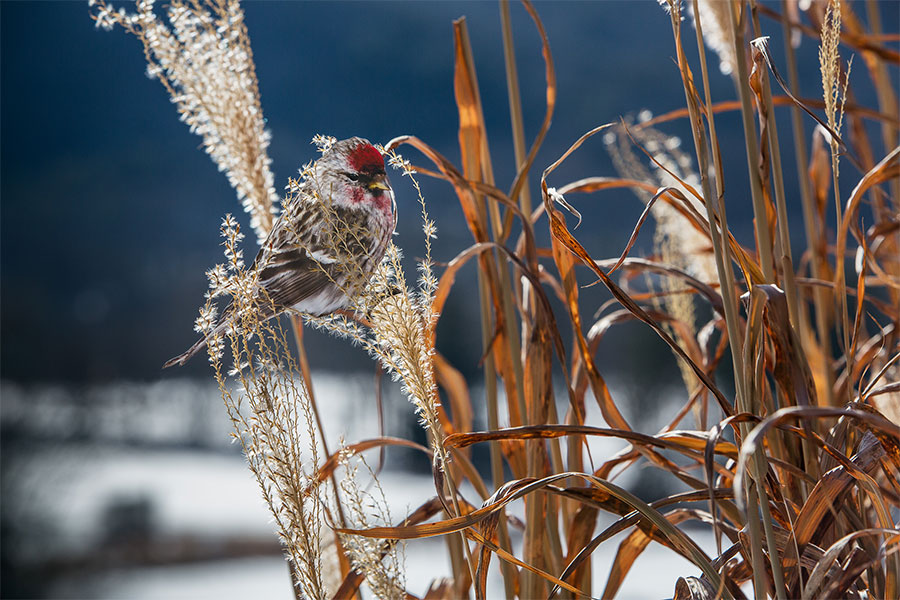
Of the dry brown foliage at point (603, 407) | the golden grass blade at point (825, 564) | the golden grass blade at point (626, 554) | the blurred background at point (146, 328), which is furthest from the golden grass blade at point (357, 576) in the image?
the blurred background at point (146, 328)

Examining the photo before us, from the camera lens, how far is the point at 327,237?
0.31 meters

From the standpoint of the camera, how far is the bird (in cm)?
31

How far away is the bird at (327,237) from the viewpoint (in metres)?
0.31

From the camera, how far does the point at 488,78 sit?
1428 millimetres

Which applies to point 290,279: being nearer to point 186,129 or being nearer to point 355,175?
point 355,175

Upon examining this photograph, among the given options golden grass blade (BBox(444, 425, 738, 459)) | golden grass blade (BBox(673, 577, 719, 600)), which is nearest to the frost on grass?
golden grass blade (BBox(444, 425, 738, 459))

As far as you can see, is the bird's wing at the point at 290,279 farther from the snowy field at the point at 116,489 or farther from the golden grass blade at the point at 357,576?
the snowy field at the point at 116,489

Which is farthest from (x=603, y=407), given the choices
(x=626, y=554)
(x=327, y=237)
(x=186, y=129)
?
(x=186, y=129)

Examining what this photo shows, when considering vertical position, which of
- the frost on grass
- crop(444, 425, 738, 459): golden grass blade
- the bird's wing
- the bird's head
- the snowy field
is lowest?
the snowy field

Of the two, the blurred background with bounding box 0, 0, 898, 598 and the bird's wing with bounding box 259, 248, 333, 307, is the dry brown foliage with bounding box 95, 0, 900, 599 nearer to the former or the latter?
the bird's wing with bounding box 259, 248, 333, 307

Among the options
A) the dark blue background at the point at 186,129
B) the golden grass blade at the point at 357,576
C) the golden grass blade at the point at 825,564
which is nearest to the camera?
the golden grass blade at the point at 825,564

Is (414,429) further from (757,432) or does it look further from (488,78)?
(757,432)

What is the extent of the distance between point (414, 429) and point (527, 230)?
1.06 meters

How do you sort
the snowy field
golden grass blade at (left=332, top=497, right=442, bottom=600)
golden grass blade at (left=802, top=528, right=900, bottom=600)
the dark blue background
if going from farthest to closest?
the snowy field → the dark blue background → golden grass blade at (left=332, top=497, right=442, bottom=600) → golden grass blade at (left=802, top=528, right=900, bottom=600)
